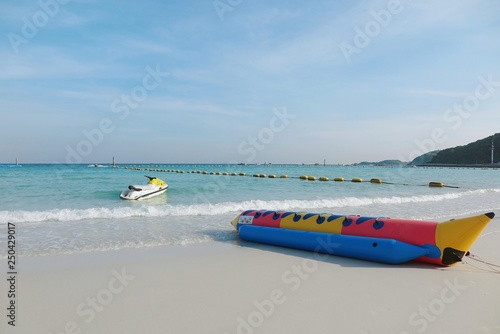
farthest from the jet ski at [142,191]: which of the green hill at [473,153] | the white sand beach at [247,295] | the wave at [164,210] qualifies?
the green hill at [473,153]

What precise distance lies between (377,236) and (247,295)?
2707 millimetres

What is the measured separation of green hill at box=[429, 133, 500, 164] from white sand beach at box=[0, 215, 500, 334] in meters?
117

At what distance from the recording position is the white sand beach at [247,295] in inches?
131

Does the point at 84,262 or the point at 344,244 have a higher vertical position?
the point at 344,244

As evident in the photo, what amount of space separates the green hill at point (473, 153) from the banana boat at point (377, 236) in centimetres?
11558

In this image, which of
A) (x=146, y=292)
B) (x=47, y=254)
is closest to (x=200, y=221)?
(x=47, y=254)

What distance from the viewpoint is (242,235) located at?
7391 mm

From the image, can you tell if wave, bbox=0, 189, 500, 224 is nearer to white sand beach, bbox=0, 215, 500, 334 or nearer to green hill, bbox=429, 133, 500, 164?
white sand beach, bbox=0, 215, 500, 334

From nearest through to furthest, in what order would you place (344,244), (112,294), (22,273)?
(112,294) → (22,273) → (344,244)

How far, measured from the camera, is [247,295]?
4.12 metres

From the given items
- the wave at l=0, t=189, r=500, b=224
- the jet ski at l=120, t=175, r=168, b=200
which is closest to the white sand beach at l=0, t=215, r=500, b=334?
the wave at l=0, t=189, r=500, b=224

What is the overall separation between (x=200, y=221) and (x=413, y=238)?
5848 mm

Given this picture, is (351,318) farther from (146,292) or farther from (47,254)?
(47,254)

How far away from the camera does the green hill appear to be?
10438 centimetres
